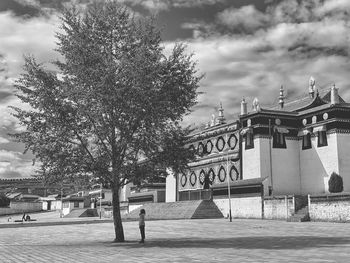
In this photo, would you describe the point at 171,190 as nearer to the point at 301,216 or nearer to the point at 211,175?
the point at 211,175

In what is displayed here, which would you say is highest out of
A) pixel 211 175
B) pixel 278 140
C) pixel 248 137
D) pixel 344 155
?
pixel 248 137

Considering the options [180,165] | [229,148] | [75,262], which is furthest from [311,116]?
[75,262]

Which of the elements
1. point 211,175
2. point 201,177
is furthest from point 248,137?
point 201,177

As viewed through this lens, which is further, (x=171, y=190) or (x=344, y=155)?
(x=171, y=190)

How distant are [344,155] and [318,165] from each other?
10.4 feet

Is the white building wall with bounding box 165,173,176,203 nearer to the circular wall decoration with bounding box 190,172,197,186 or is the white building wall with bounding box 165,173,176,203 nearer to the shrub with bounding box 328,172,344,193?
the circular wall decoration with bounding box 190,172,197,186

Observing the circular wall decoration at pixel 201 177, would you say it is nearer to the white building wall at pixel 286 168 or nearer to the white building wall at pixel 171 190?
the white building wall at pixel 171 190

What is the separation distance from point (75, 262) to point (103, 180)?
7815 mm

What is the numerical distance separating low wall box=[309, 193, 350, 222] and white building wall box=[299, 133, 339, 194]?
8.08 m

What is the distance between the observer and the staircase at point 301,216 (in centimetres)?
4080

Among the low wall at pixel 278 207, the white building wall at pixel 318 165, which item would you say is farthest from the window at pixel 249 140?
the low wall at pixel 278 207

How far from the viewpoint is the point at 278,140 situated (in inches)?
2035

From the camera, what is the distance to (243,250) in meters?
18.4

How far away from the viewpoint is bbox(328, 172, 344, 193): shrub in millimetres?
45688
